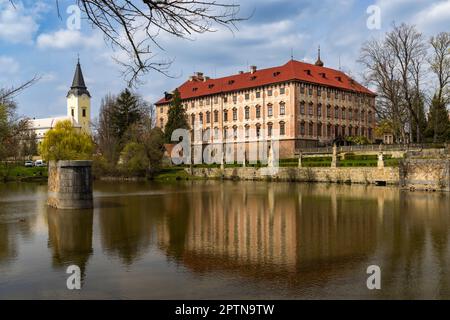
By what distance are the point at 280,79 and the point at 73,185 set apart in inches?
1662

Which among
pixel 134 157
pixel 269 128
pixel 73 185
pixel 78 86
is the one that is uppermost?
pixel 78 86

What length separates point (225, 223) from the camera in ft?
58.6

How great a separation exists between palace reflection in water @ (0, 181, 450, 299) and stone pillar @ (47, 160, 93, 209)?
0.81 m

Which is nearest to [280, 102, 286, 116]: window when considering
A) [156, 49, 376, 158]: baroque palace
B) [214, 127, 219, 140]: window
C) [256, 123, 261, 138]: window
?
[156, 49, 376, 158]: baroque palace

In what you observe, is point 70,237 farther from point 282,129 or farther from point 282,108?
point 282,108

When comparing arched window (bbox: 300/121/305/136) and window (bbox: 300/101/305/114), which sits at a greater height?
window (bbox: 300/101/305/114)

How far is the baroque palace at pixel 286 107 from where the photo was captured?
59.6m

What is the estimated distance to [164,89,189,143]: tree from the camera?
65.8 metres

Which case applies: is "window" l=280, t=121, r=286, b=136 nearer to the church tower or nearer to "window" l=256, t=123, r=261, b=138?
"window" l=256, t=123, r=261, b=138

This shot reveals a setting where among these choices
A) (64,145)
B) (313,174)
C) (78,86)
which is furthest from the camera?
(78,86)

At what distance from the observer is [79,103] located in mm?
106562

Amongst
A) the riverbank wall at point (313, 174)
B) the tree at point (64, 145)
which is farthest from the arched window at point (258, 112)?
the tree at point (64, 145)

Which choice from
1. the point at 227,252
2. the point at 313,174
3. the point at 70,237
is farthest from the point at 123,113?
the point at 227,252
